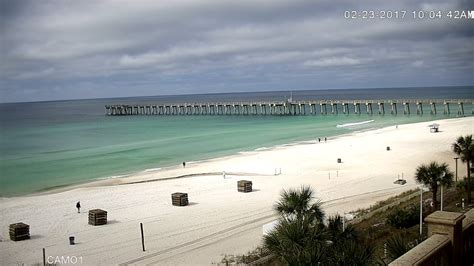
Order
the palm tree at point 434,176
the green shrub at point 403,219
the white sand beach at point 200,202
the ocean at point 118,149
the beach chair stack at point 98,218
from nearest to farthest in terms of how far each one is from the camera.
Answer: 1. the green shrub at point 403,219
2. the palm tree at point 434,176
3. the white sand beach at point 200,202
4. the beach chair stack at point 98,218
5. the ocean at point 118,149

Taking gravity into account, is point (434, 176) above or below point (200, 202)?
above

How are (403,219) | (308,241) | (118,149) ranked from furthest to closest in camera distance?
(118,149)
(403,219)
(308,241)

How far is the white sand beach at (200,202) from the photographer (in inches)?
590

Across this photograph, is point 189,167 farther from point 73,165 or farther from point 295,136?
point 295,136

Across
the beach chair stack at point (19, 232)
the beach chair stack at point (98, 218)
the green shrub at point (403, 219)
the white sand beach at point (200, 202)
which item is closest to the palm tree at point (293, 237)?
the green shrub at point (403, 219)

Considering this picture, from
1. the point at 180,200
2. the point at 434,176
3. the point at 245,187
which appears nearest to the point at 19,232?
the point at 180,200

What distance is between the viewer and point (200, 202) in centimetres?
2145

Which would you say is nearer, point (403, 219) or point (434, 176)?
point (403, 219)

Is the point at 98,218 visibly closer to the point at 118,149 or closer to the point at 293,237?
the point at 293,237

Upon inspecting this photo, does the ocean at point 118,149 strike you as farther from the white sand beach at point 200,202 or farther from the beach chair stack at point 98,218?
the beach chair stack at point 98,218

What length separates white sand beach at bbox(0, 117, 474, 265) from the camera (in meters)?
15.0

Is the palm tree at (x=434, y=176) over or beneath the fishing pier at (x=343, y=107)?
beneath

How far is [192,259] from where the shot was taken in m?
13.5

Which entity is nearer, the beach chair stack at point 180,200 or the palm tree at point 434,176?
the palm tree at point 434,176
